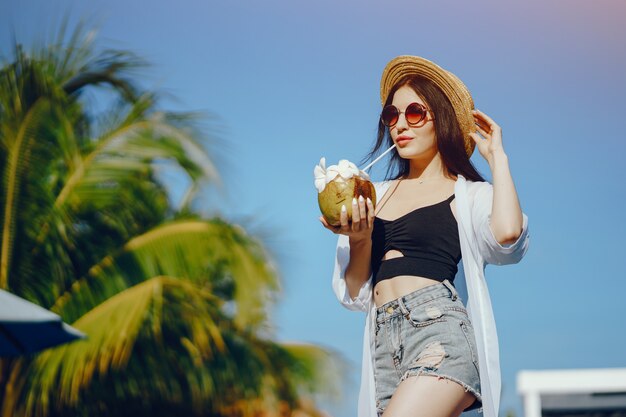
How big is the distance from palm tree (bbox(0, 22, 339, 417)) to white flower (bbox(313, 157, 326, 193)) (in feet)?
21.7

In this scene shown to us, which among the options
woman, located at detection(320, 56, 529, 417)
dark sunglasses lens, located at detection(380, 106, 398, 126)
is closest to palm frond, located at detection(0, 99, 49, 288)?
woman, located at detection(320, 56, 529, 417)

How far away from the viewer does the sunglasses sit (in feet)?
11.3

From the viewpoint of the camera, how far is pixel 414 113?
136 inches

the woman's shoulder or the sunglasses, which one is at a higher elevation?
the sunglasses

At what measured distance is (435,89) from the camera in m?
3.50

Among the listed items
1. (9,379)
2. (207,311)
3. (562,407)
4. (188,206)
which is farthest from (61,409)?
(562,407)

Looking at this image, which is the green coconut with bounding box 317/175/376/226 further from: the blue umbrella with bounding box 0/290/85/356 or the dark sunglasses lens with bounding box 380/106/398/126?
the blue umbrella with bounding box 0/290/85/356

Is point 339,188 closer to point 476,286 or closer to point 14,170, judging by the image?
point 476,286

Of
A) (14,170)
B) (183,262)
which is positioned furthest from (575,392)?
(14,170)

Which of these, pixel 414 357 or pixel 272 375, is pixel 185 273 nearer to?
pixel 272 375

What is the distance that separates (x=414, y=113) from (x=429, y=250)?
550 millimetres

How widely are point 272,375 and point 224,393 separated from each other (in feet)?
2.58

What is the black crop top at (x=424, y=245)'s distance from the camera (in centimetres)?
323

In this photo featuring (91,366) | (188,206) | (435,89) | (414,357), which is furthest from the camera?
(188,206)
